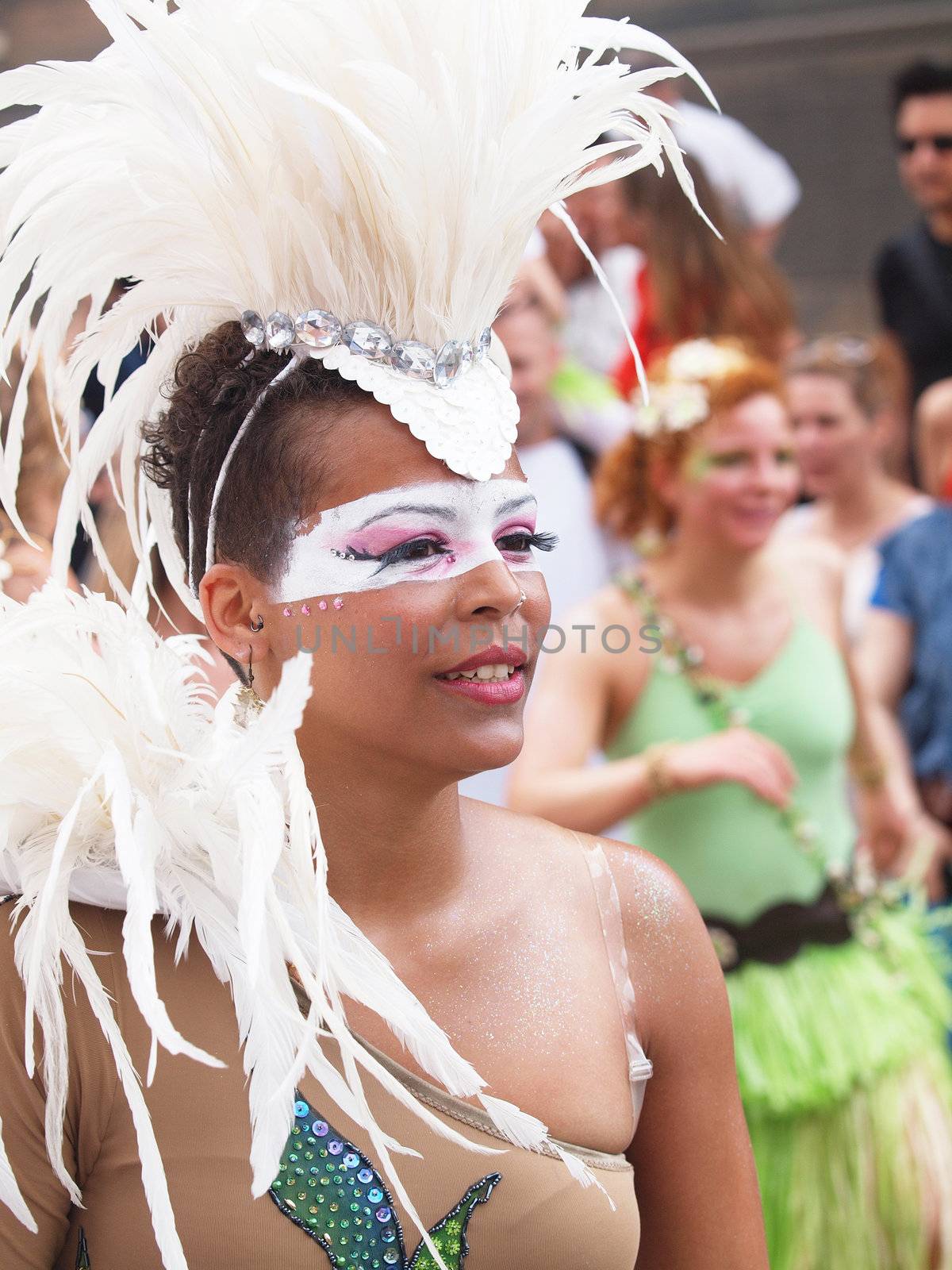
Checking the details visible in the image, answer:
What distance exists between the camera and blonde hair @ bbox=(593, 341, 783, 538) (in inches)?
135

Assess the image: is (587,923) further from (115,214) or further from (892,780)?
(892,780)

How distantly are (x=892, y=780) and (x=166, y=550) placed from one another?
8.17ft

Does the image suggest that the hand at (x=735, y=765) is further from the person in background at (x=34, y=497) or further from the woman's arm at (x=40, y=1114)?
the woman's arm at (x=40, y=1114)

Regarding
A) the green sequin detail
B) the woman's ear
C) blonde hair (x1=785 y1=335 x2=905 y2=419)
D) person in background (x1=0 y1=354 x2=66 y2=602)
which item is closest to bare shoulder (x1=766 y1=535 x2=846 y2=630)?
blonde hair (x1=785 y1=335 x2=905 y2=419)

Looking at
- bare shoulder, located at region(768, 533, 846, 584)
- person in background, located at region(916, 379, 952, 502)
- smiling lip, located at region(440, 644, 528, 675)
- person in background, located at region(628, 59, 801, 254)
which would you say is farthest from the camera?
person in background, located at region(628, 59, 801, 254)

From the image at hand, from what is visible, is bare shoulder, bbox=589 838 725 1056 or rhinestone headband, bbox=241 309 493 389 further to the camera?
bare shoulder, bbox=589 838 725 1056

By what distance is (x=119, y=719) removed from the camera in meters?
1.48

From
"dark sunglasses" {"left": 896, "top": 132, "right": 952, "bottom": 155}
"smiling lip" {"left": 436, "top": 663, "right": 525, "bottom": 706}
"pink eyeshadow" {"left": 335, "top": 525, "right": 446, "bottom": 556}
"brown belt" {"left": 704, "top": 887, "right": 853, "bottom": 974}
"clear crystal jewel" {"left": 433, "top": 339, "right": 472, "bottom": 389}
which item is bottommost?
"brown belt" {"left": 704, "top": 887, "right": 853, "bottom": 974}

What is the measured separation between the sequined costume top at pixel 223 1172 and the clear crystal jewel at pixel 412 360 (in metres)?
0.61

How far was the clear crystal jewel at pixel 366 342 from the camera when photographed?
1487 millimetres

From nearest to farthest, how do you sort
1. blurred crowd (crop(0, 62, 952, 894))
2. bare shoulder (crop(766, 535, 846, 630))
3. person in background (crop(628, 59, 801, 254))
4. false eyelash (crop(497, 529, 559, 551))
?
false eyelash (crop(497, 529, 559, 551))
blurred crowd (crop(0, 62, 952, 894))
bare shoulder (crop(766, 535, 846, 630))
person in background (crop(628, 59, 801, 254))

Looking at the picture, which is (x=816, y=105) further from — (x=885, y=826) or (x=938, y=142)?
(x=885, y=826)

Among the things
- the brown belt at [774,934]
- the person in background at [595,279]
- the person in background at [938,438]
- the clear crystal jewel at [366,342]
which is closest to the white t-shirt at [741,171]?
the person in background at [595,279]

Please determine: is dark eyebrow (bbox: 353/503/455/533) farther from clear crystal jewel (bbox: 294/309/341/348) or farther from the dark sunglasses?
the dark sunglasses
